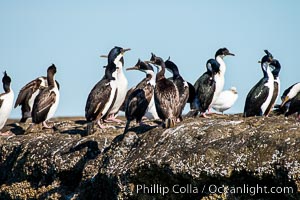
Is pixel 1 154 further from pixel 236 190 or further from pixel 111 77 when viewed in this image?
pixel 236 190

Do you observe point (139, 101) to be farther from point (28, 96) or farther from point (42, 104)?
point (28, 96)

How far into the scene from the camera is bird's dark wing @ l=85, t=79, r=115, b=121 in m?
21.4

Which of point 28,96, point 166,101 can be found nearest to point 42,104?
point 28,96

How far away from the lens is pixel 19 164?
20141 millimetres

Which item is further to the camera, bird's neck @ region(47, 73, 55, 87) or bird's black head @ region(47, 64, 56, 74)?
bird's black head @ region(47, 64, 56, 74)

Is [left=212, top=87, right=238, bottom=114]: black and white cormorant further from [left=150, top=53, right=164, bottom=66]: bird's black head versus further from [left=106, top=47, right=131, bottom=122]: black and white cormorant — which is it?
[left=150, top=53, right=164, bottom=66]: bird's black head

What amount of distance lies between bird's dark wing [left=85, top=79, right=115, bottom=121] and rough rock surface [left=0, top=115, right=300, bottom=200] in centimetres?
79

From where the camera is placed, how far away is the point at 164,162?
15938 millimetres

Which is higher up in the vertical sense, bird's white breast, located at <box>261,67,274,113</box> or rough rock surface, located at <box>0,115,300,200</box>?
bird's white breast, located at <box>261,67,274,113</box>

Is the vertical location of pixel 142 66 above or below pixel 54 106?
above

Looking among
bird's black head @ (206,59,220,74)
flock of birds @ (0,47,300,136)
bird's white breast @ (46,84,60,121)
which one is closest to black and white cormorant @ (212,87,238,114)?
flock of birds @ (0,47,300,136)

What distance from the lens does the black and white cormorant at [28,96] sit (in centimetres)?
2631

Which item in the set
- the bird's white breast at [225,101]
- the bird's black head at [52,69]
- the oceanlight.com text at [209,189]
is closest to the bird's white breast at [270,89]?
the oceanlight.com text at [209,189]

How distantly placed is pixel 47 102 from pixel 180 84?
173 inches
